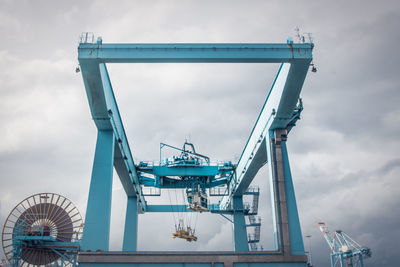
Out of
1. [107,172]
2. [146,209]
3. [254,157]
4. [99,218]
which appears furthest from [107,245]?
[146,209]

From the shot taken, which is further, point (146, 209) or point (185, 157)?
point (146, 209)

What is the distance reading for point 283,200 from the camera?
25.2 metres

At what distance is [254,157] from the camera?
105ft

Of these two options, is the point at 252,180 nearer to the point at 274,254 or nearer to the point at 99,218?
the point at 274,254

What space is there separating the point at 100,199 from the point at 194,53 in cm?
1184

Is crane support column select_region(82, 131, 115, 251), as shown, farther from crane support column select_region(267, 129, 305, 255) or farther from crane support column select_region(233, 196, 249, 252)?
crane support column select_region(233, 196, 249, 252)

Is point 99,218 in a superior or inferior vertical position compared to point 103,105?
inferior

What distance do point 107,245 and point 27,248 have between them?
50.8ft

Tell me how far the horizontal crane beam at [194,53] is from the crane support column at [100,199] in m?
6.85

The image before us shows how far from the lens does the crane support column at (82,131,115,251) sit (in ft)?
79.1

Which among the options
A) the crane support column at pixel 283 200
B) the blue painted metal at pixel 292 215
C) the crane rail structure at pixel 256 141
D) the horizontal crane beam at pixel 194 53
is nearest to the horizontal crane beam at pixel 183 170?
the crane rail structure at pixel 256 141

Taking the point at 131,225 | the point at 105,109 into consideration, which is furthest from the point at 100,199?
the point at 131,225

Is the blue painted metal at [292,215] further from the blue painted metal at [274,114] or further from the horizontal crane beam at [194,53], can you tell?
the horizontal crane beam at [194,53]

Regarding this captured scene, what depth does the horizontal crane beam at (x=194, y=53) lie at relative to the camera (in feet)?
74.9
